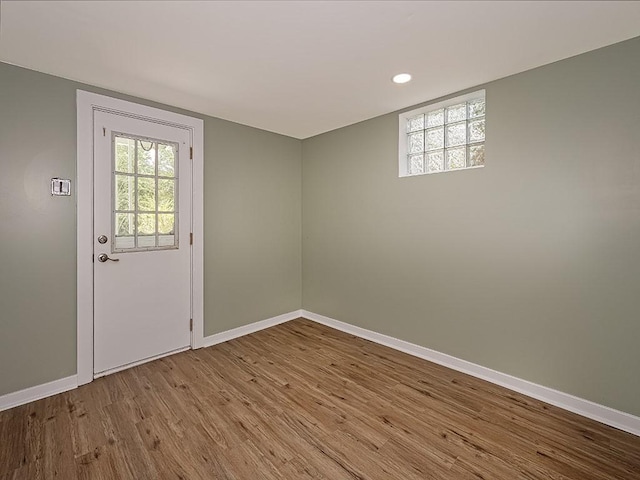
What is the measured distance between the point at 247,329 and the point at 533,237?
118 inches

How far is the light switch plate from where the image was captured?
229 cm

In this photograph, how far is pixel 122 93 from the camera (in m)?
2.60

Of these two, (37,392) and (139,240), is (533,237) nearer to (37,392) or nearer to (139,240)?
(139,240)

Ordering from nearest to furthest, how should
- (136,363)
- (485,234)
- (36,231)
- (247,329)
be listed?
(36,231) < (485,234) < (136,363) < (247,329)

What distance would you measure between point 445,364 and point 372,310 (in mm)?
898

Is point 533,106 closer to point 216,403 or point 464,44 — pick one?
point 464,44

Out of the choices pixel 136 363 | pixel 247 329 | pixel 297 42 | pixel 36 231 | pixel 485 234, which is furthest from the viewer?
pixel 247 329

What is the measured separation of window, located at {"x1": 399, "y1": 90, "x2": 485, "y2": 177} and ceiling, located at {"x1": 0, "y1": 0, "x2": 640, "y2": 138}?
0.22 m

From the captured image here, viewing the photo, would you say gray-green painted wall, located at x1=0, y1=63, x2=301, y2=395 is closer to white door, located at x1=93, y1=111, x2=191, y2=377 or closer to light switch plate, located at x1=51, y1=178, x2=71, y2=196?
light switch plate, located at x1=51, y1=178, x2=71, y2=196

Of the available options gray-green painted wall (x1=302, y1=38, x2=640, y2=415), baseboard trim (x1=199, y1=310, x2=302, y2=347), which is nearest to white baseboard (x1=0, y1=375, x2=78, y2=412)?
baseboard trim (x1=199, y1=310, x2=302, y2=347)

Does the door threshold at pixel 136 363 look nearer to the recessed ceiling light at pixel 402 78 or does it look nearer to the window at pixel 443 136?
the window at pixel 443 136

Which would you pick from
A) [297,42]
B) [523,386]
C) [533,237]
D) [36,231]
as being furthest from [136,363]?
[533,237]

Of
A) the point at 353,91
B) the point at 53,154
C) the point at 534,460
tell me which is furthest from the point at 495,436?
the point at 53,154

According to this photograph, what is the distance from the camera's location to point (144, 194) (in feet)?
9.04
